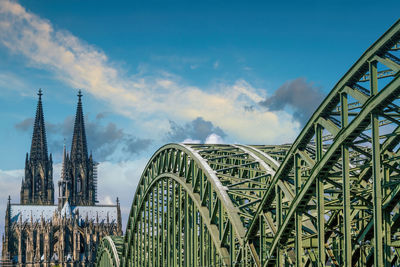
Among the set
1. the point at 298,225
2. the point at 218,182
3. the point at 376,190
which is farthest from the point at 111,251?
the point at 376,190

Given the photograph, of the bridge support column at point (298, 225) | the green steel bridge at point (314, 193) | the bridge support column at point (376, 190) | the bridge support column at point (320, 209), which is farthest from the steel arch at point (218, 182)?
the bridge support column at point (376, 190)

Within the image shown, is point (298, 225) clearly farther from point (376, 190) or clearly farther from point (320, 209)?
point (376, 190)

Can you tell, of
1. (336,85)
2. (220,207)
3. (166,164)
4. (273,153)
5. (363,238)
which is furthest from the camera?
(166,164)

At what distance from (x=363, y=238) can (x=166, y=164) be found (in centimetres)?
1951

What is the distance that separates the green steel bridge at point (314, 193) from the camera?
20.2 meters

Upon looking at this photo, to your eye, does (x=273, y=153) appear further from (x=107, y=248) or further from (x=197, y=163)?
(x=107, y=248)

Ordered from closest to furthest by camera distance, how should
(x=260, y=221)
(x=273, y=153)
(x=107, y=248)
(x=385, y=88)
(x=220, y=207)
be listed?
(x=385, y=88)
(x=260, y=221)
(x=220, y=207)
(x=273, y=153)
(x=107, y=248)

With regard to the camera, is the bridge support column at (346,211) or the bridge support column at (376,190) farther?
the bridge support column at (346,211)

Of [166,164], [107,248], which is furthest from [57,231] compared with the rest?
[166,164]

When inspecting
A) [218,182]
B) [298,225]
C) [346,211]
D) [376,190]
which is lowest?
[298,225]

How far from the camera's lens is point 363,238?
24984 mm

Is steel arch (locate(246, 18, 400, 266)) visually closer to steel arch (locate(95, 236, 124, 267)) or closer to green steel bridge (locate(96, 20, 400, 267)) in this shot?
green steel bridge (locate(96, 20, 400, 267))

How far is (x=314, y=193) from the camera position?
23828mm

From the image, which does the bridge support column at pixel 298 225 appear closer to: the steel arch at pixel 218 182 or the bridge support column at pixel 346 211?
the bridge support column at pixel 346 211
